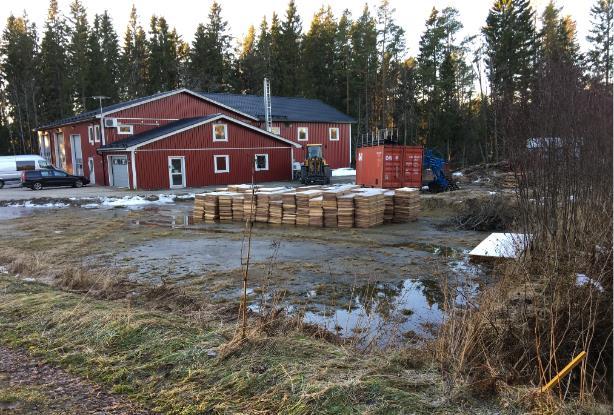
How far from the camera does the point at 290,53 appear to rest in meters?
61.1

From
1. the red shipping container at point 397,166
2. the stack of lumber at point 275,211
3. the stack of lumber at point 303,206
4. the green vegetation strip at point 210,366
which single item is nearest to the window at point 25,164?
the red shipping container at point 397,166

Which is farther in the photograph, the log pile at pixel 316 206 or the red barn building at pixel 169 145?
the red barn building at pixel 169 145

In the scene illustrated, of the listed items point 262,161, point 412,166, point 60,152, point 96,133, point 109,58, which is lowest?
point 412,166

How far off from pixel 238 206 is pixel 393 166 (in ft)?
30.9

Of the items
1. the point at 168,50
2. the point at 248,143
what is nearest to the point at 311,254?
the point at 248,143

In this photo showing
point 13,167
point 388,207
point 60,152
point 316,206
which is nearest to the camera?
point 316,206

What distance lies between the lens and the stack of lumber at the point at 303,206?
15.5m

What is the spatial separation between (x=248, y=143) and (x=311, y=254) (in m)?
23.9

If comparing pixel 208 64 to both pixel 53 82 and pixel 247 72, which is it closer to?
pixel 247 72

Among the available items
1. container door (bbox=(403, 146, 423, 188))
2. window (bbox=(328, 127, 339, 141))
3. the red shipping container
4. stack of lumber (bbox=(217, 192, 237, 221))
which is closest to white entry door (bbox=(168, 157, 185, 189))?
the red shipping container

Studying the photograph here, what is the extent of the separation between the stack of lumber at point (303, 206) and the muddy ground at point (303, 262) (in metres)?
0.53

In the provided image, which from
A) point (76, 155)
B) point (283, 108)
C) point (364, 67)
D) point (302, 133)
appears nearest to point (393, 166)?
point (302, 133)

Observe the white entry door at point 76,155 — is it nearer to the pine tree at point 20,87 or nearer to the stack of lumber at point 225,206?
the pine tree at point 20,87

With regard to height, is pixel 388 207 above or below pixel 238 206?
below
